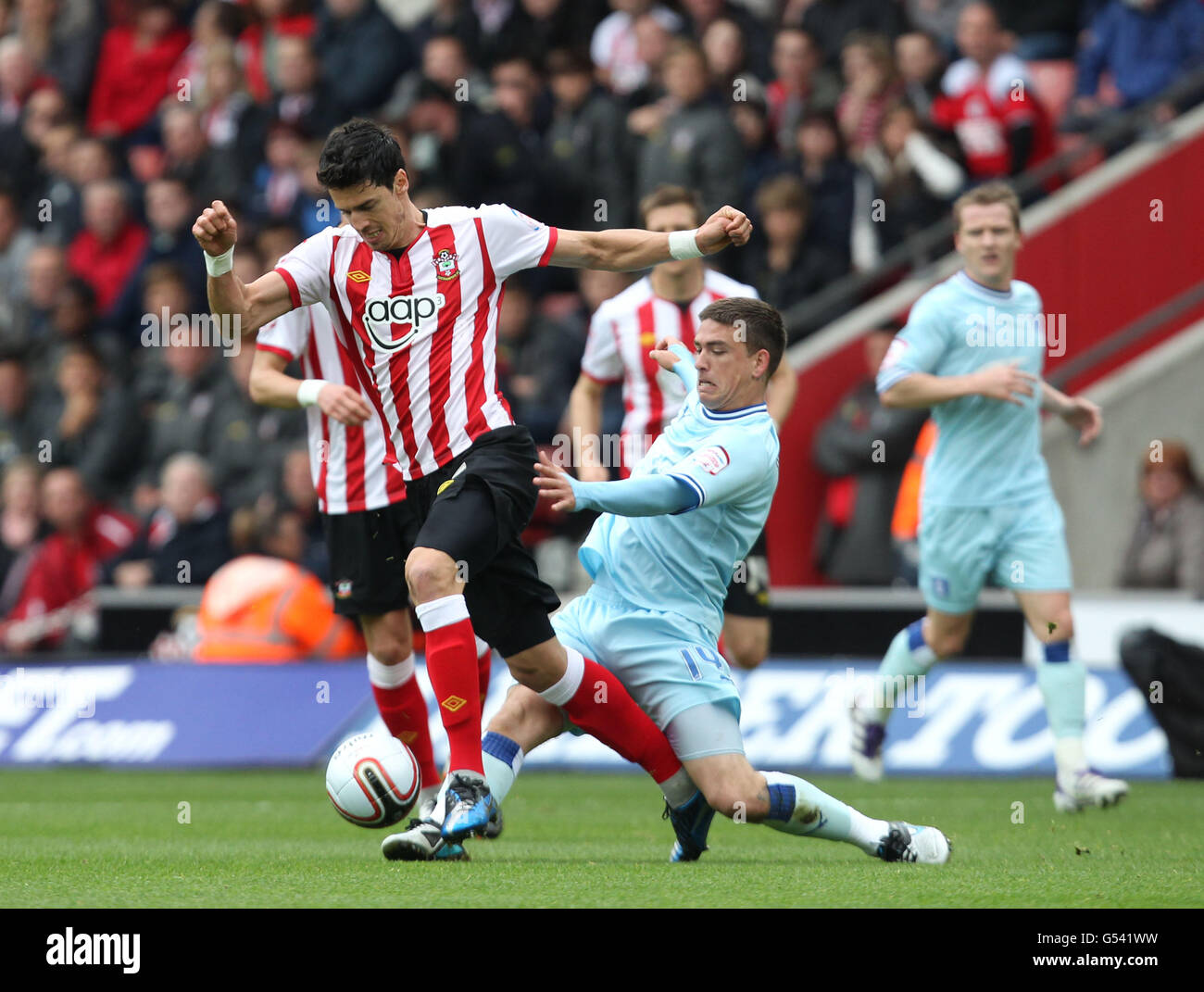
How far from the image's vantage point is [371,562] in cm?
774

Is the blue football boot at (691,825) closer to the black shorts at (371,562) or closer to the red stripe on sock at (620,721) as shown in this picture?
the red stripe on sock at (620,721)

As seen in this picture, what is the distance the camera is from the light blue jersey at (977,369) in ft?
28.8

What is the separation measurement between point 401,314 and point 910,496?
610cm

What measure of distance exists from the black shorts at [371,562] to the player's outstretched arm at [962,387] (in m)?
2.42

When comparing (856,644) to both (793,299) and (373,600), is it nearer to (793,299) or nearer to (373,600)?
(793,299)

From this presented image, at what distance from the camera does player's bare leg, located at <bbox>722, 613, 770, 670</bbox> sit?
9.13 meters

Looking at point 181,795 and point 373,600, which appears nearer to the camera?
point 373,600

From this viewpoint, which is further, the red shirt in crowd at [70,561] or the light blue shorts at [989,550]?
the red shirt in crowd at [70,561]

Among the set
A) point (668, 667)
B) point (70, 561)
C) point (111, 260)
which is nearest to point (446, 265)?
point (668, 667)

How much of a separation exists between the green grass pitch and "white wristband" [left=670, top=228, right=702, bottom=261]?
2.03m

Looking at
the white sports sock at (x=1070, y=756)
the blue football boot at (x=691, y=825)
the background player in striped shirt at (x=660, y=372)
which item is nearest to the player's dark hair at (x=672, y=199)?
the background player in striped shirt at (x=660, y=372)
